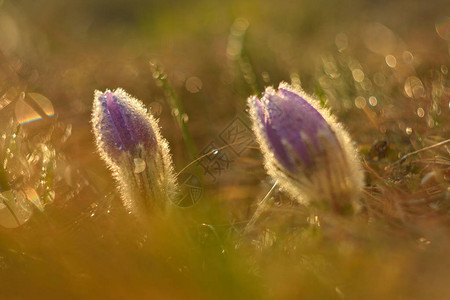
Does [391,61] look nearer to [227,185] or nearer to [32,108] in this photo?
[227,185]

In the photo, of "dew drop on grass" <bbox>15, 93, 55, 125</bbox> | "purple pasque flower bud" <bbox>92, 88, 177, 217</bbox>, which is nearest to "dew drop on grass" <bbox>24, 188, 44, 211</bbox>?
"purple pasque flower bud" <bbox>92, 88, 177, 217</bbox>

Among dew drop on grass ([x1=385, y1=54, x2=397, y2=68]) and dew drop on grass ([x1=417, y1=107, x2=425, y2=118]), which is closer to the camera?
dew drop on grass ([x1=417, y1=107, x2=425, y2=118])

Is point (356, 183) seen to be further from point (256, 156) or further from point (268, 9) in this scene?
point (268, 9)

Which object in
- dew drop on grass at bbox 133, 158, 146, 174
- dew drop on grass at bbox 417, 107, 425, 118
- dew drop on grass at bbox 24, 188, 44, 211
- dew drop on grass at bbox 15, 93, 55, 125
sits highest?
dew drop on grass at bbox 15, 93, 55, 125

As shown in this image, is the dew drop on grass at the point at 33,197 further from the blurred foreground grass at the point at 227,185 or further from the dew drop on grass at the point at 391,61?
the dew drop on grass at the point at 391,61

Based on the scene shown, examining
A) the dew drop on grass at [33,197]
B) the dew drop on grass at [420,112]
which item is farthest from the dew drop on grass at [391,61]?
the dew drop on grass at [33,197]

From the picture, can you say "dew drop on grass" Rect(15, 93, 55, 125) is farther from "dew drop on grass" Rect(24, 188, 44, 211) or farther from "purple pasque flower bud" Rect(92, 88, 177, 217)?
"purple pasque flower bud" Rect(92, 88, 177, 217)
